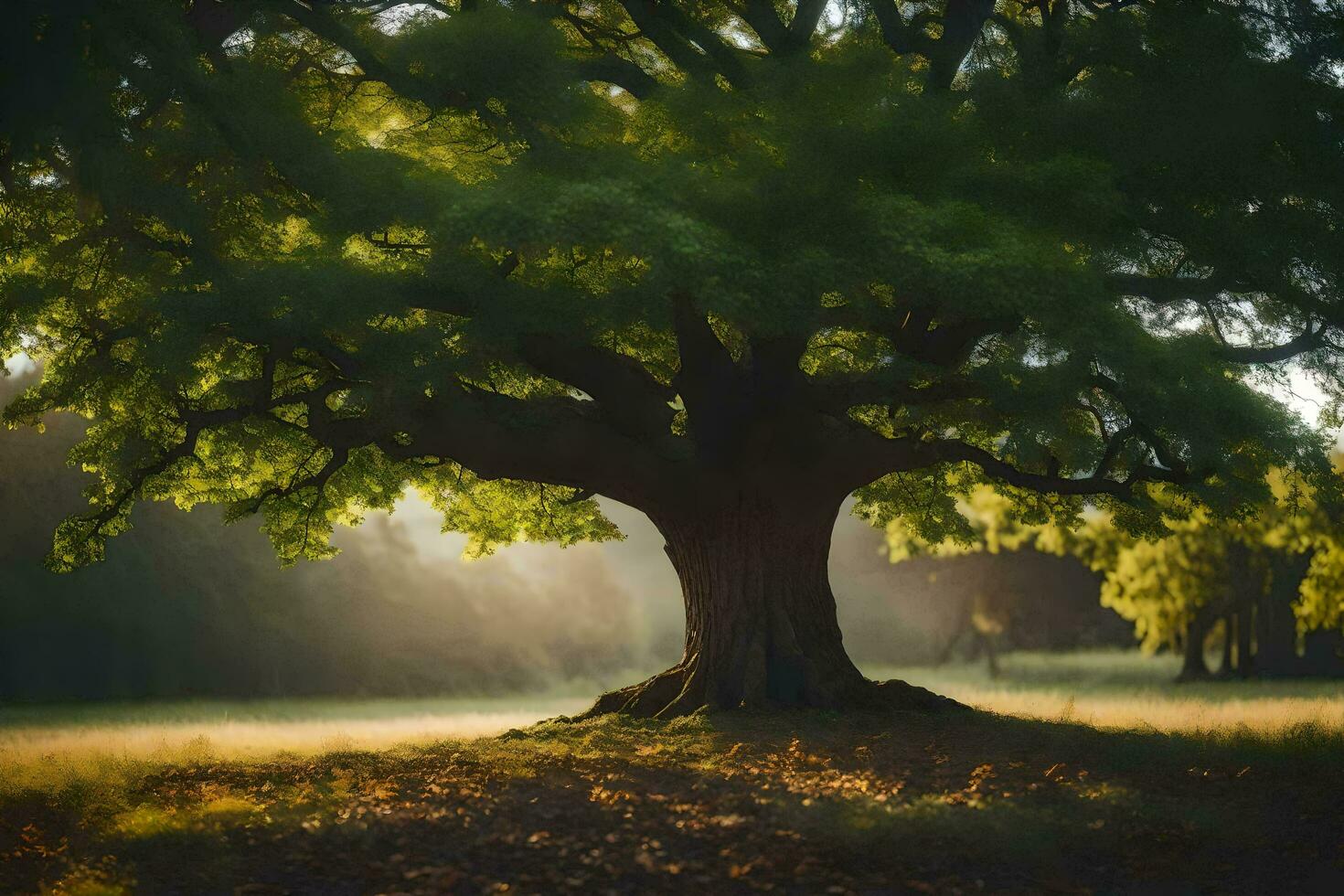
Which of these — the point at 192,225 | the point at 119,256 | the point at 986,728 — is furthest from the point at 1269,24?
the point at 119,256

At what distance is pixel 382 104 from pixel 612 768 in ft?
29.1

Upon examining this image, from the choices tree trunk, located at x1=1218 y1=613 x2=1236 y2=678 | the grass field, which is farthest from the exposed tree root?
tree trunk, located at x1=1218 y1=613 x2=1236 y2=678

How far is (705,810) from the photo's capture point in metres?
9.70

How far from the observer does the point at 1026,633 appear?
139ft

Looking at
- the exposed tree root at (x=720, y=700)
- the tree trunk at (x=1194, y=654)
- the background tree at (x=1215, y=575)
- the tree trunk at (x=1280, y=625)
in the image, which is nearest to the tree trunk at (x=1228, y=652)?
the background tree at (x=1215, y=575)

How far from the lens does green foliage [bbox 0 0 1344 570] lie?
479 inches

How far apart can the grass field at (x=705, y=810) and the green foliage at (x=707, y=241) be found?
328cm

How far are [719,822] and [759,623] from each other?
722 centimetres

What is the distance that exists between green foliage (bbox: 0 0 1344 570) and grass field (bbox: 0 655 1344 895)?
3.28m

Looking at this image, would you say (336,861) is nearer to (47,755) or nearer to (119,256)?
(47,755)

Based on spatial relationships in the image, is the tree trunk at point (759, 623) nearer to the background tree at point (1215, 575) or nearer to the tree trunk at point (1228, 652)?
the background tree at point (1215, 575)

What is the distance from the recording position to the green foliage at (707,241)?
12172 millimetres

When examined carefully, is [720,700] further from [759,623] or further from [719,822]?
[719,822]

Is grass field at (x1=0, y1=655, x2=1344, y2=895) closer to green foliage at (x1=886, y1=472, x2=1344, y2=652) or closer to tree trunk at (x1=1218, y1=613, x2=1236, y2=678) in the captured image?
green foliage at (x1=886, y1=472, x2=1344, y2=652)
